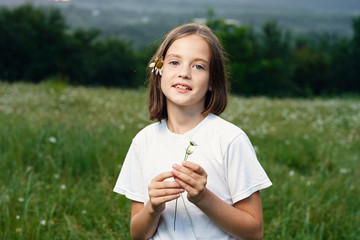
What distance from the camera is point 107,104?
8.86m

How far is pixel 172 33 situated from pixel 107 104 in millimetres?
7092

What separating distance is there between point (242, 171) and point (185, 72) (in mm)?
470

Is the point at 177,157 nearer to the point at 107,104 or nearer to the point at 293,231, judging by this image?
the point at 293,231

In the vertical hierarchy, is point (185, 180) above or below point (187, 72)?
below

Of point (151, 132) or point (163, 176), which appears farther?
point (151, 132)

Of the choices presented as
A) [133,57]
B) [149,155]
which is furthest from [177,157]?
[133,57]

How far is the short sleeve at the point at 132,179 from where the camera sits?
77.0 inches

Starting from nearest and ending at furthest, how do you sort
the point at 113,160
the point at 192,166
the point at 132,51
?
the point at 192,166 < the point at 113,160 < the point at 132,51

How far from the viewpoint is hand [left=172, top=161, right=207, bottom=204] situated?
1.54 meters

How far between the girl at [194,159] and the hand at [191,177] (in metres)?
0.03

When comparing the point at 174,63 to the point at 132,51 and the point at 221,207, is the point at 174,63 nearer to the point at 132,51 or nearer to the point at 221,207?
the point at 221,207

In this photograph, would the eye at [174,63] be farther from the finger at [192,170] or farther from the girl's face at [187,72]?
the finger at [192,170]

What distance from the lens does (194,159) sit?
1.77 metres

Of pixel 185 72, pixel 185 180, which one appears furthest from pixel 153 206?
pixel 185 72
